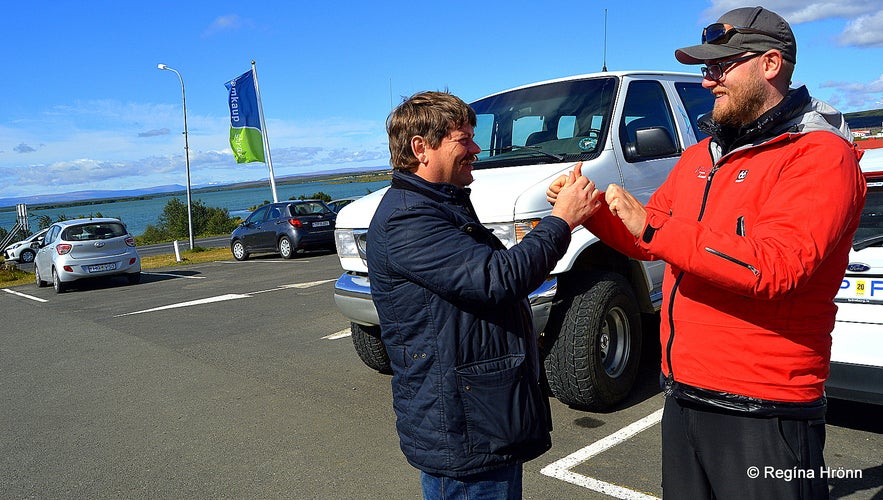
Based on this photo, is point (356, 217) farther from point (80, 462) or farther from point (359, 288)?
point (80, 462)

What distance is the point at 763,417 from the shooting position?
76.9 inches

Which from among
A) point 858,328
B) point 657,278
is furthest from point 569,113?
point 858,328

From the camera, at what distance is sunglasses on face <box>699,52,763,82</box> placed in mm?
2031

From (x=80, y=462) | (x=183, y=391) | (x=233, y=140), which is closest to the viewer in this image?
(x=80, y=462)

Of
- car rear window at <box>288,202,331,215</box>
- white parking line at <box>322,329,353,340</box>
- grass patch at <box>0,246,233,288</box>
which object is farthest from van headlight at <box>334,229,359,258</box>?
grass patch at <box>0,246,233,288</box>

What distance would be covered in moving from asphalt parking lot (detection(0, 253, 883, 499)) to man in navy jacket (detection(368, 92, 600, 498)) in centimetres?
173

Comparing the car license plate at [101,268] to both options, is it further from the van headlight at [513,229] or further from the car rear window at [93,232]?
the van headlight at [513,229]

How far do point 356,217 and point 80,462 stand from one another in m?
2.54

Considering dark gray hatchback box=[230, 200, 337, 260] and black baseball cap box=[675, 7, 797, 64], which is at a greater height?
black baseball cap box=[675, 7, 797, 64]

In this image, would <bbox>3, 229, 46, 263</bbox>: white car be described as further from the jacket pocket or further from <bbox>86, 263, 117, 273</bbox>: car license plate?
the jacket pocket

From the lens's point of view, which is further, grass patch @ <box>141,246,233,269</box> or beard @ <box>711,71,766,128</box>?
grass patch @ <box>141,246,233,269</box>

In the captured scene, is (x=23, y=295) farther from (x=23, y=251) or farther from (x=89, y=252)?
(x=23, y=251)

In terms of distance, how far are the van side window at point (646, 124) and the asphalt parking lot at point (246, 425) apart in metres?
1.79

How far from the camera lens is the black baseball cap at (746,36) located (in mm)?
2012
